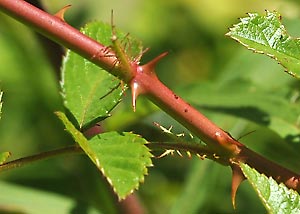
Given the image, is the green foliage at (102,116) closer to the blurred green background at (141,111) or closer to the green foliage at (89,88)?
the green foliage at (89,88)

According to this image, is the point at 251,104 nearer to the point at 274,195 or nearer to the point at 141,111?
the point at 141,111

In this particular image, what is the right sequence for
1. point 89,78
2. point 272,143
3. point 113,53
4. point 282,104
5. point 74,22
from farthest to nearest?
point 74,22 → point 272,143 → point 282,104 → point 89,78 → point 113,53

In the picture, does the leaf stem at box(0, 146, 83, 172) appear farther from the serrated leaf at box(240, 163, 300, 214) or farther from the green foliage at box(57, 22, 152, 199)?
the serrated leaf at box(240, 163, 300, 214)

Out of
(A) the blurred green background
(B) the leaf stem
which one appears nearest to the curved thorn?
(B) the leaf stem

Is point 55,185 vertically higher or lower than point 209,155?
lower

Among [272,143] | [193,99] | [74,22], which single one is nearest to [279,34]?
[193,99]

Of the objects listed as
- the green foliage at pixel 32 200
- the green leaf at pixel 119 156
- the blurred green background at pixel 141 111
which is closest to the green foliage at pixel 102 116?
the green leaf at pixel 119 156

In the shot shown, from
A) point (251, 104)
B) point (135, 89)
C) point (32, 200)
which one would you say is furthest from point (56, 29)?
point (32, 200)

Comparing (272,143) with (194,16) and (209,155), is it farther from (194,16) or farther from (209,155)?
(194,16)
